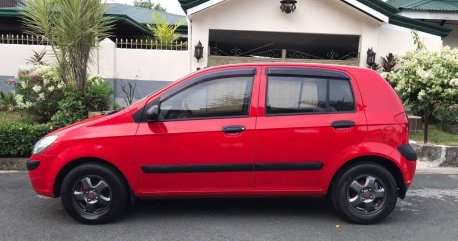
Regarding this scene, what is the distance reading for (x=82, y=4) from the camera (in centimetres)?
768

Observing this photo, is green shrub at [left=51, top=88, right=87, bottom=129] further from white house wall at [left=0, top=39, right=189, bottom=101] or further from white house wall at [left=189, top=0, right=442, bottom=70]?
white house wall at [left=189, top=0, right=442, bottom=70]

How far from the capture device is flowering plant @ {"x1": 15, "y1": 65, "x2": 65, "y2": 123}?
851 cm

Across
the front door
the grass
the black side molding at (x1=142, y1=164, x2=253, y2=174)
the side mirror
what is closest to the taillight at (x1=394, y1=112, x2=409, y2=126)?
the front door

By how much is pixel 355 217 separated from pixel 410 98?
6243mm

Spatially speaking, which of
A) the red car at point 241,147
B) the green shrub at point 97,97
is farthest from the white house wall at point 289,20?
the red car at point 241,147

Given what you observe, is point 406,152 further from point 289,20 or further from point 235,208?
point 289,20

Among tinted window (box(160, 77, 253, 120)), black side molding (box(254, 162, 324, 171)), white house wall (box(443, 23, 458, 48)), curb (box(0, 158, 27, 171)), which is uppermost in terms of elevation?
white house wall (box(443, 23, 458, 48))

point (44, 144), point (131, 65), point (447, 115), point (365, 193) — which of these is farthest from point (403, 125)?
point (131, 65)

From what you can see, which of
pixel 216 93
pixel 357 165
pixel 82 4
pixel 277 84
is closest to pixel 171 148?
pixel 216 93

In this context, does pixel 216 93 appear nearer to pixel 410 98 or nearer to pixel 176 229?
pixel 176 229

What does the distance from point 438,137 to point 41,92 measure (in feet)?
24.9

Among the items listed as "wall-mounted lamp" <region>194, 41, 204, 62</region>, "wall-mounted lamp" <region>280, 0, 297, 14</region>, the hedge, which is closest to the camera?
the hedge

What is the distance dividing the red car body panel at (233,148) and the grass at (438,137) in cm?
396

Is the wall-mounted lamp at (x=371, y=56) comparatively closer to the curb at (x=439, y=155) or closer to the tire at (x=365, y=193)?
the curb at (x=439, y=155)
